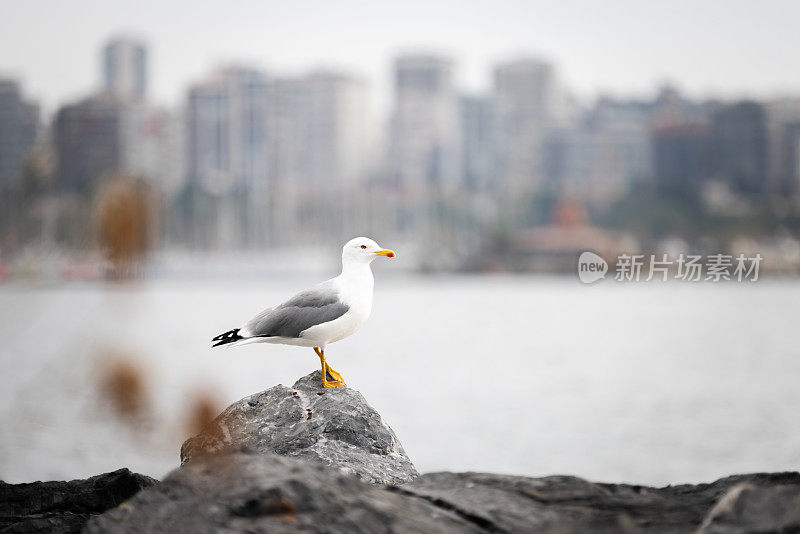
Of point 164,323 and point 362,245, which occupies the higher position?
point 362,245

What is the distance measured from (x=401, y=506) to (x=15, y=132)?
140 metres

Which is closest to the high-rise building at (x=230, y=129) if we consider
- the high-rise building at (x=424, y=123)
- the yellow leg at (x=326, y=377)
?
the high-rise building at (x=424, y=123)

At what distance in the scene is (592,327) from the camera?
61.5 metres

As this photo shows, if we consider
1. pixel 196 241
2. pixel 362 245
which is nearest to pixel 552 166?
pixel 196 241

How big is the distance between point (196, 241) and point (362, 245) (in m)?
101

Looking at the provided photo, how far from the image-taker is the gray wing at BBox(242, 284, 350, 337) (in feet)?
16.0

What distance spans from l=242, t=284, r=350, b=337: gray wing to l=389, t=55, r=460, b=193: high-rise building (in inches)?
5832

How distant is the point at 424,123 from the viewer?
18112 centimetres

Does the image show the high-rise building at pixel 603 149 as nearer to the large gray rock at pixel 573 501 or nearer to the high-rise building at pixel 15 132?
the high-rise building at pixel 15 132

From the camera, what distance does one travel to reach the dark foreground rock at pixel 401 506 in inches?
125

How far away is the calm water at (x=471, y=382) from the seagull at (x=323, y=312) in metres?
3.55

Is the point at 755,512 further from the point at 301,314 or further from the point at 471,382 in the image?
the point at 471,382

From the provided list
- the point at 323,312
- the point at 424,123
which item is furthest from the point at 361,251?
the point at 424,123

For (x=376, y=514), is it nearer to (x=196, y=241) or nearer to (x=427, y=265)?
(x=427, y=265)
